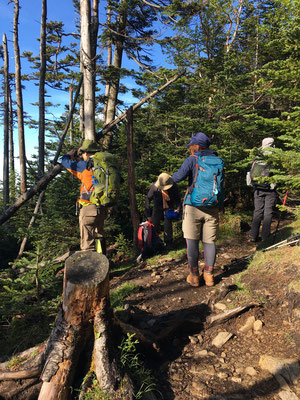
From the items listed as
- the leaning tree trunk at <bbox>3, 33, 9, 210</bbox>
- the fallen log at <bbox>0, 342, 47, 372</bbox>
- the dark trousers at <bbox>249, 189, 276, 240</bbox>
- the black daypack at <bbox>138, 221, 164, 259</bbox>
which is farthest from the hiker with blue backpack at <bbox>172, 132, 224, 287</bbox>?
the leaning tree trunk at <bbox>3, 33, 9, 210</bbox>

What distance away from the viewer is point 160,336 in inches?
104

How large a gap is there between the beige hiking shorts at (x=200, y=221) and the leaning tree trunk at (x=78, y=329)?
1726 millimetres

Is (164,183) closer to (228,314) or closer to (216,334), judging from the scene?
(228,314)

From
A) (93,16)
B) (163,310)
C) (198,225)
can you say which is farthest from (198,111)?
(163,310)

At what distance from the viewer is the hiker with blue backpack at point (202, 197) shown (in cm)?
352

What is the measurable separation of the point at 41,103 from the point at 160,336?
568 inches

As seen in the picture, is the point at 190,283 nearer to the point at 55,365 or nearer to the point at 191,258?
the point at 191,258

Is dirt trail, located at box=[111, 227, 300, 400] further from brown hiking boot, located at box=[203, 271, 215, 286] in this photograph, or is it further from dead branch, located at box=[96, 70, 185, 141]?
dead branch, located at box=[96, 70, 185, 141]

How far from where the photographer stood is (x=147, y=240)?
6.59 meters

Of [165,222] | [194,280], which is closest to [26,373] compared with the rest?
[194,280]

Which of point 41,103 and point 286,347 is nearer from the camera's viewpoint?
point 286,347

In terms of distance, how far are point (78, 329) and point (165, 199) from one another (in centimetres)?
458

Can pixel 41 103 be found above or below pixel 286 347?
above

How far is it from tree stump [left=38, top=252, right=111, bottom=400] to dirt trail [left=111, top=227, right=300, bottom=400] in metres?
0.71
